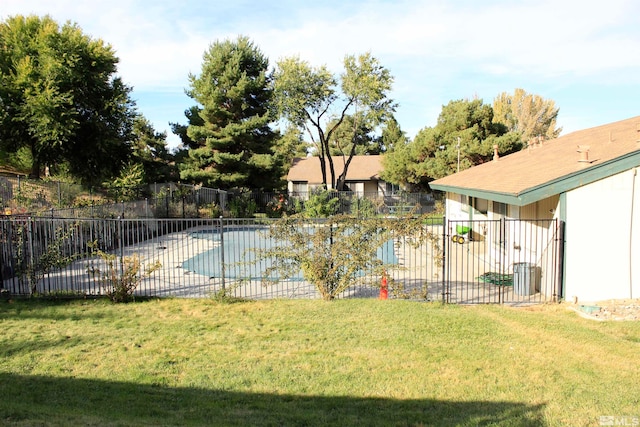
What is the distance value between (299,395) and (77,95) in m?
20.6

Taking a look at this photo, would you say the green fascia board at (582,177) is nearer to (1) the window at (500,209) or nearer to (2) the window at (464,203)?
(1) the window at (500,209)

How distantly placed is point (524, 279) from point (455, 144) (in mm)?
23288

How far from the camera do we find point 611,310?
8133 mm

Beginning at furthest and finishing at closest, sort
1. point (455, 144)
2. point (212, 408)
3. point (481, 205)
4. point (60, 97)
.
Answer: point (455, 144) < point (60, 97) < point (481, 205) < point (212, 408)

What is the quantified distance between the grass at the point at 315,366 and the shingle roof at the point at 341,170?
35.3m

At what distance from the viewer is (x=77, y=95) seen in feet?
67.8

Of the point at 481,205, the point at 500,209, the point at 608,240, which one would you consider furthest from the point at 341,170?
the point at 608,240

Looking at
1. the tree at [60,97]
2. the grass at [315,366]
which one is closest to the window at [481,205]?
the grass at [315,366]

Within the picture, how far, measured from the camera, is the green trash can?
9586mm

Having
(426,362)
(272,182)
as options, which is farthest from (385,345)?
(272,182)

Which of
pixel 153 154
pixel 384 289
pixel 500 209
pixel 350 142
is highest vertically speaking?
pixel 350 142

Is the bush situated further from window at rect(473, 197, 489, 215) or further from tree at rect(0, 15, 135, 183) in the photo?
window at rect(473, 197, 489, 215)

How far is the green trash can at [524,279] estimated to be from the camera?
377 inches

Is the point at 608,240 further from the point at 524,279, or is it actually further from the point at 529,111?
the point at 529,111
